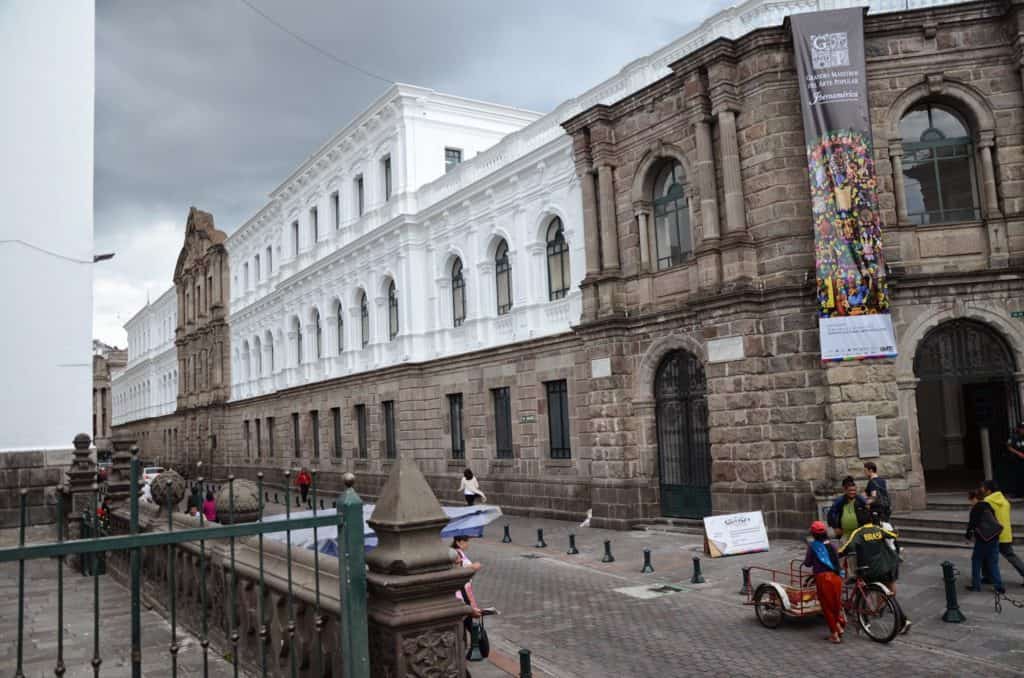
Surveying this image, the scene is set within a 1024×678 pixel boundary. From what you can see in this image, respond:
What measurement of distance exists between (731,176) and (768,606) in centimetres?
951

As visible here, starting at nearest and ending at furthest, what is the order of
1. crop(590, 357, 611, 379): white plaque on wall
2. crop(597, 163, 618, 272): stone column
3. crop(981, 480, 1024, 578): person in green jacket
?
crop(981, 480, 1024, 578): person in green jacket
crop(590, 357, 611, 379): white plaque on wall
crop(597, 163, 618, 272): stone column

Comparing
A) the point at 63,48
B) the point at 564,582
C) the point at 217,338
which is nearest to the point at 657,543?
the point at 564,582

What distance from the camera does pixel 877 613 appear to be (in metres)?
9.41

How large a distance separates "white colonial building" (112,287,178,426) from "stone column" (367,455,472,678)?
6212cm

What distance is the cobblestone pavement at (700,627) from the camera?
8.71 metres

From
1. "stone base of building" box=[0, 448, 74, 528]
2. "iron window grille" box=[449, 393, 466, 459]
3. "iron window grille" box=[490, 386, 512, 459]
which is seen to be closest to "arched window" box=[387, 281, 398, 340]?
"iron window grille" box=[449, 393, 466, 459]

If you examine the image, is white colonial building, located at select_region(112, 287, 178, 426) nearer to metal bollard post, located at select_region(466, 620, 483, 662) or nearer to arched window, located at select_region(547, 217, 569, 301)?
arched window, located at select_region(547, 217, 569, 301)

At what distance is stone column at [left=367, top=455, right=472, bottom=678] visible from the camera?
4664mm

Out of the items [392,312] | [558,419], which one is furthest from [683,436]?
[392,312]

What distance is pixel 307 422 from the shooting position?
121 ft

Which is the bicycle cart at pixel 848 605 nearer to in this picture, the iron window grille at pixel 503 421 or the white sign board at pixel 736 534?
the white sign board at pixel 736 534

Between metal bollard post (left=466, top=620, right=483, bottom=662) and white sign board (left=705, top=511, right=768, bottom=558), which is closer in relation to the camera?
metal bollard post (left=466, top=620, right=483, bottom=662)

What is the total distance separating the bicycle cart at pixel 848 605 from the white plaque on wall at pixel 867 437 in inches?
214

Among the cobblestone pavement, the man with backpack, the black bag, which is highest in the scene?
the man with backpack
